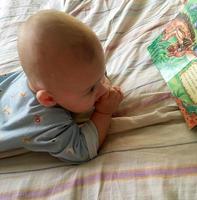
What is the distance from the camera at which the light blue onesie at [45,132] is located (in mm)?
699

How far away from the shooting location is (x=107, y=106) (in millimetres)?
748

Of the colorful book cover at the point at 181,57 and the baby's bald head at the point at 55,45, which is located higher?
the baby's bald head at the point at 55,45

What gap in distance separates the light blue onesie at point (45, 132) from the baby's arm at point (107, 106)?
2 cm

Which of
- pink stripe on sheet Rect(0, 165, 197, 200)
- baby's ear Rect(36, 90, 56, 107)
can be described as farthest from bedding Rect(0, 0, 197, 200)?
baby's ear Rect(36, 90, 56, 107)

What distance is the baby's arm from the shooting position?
733 millimetres

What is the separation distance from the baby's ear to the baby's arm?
0.31 ft

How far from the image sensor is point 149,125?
2.39ft

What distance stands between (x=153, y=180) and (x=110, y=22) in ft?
1.64

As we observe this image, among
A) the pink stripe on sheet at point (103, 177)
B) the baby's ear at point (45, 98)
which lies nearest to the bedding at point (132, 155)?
the pink stripe on sheet at point (103, 177)

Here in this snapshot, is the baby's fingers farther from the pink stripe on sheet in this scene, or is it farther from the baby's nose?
the pink stripe on sheet

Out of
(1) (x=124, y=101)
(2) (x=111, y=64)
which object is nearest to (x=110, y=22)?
(2) (x=111, y=64)

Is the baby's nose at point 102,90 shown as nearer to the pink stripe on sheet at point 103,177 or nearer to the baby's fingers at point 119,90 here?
the baby's fingers at point 119,90

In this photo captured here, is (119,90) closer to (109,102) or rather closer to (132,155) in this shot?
(109,102)

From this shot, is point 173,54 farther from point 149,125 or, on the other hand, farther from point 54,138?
point 54,138
